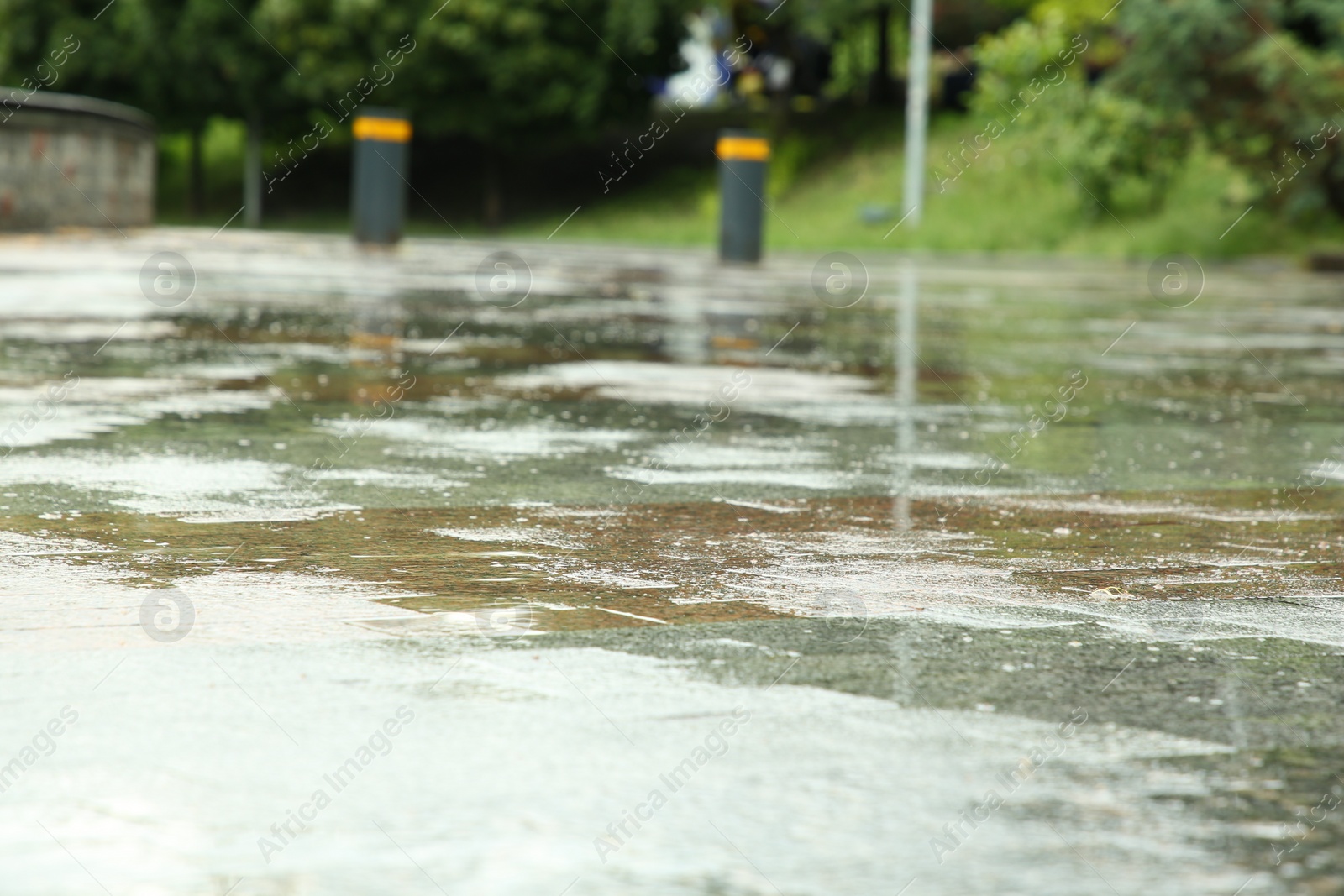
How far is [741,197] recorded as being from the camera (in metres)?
22.9

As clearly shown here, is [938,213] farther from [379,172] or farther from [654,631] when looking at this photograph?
[654,631]

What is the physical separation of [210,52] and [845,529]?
138 ft

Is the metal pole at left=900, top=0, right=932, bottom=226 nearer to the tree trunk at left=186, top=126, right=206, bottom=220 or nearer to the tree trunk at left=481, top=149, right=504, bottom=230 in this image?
the tree trunk at left=481, top=149, right=504, bottom=230

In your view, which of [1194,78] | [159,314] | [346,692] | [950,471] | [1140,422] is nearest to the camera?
[346,692]

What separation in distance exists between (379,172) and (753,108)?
27.7m

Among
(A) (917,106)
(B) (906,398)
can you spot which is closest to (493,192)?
(A) (917,106)

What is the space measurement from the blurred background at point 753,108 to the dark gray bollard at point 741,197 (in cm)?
454

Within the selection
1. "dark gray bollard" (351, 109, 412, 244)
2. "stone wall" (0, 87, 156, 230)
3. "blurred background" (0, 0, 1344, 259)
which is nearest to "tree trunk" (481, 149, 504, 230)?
"blurred background" (0, 0, 1344, 259)

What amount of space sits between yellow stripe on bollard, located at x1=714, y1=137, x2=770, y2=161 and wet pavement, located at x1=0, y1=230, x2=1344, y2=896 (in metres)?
13.7

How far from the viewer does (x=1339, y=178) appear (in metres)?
26.7

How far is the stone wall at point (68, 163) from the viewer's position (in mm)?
20500

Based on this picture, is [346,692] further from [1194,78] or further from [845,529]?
[1194,78]

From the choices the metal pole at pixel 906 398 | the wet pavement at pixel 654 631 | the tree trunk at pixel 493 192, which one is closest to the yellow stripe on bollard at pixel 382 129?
the metal pole at pixel 906 398

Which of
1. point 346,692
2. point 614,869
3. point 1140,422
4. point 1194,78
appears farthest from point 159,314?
point 1194,78
